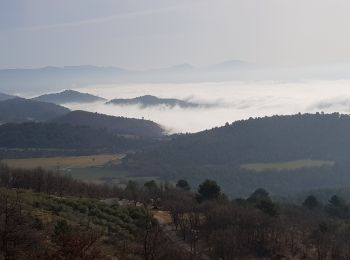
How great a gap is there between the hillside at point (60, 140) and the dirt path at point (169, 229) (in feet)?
325

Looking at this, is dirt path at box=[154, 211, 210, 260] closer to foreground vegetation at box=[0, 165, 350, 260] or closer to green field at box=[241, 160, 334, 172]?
foreground vegetation at box=[0, 165, 350, 260]

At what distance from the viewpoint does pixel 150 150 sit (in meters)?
138

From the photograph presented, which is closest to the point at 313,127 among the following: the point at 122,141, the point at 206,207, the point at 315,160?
the point at 315,160

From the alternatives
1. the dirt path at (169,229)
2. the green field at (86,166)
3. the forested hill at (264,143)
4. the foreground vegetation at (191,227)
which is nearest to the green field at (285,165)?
the forested hill at (264,143)

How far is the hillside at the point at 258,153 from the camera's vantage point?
109438mm

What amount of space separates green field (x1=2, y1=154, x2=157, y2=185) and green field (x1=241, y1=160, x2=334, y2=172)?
2358cm

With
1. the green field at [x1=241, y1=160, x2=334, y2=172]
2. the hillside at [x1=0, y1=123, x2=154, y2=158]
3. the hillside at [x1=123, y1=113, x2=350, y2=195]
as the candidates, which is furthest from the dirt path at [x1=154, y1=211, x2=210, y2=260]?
the hillside at [x1=0, y1=123, x2=154, y2=158]

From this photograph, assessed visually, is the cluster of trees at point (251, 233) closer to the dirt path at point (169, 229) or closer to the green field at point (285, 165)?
the dirt path at point (169, 229)

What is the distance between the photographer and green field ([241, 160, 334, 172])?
376 ft

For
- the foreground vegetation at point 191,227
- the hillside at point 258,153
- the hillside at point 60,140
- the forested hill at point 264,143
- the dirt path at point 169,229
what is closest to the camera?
the foreground vegetation at point 191,227

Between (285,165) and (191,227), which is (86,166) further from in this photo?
(191,227)

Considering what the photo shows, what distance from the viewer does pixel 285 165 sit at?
118 metres

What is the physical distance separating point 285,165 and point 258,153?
11106 millimetres

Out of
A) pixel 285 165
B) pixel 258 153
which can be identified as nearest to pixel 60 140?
pixel 258 153
